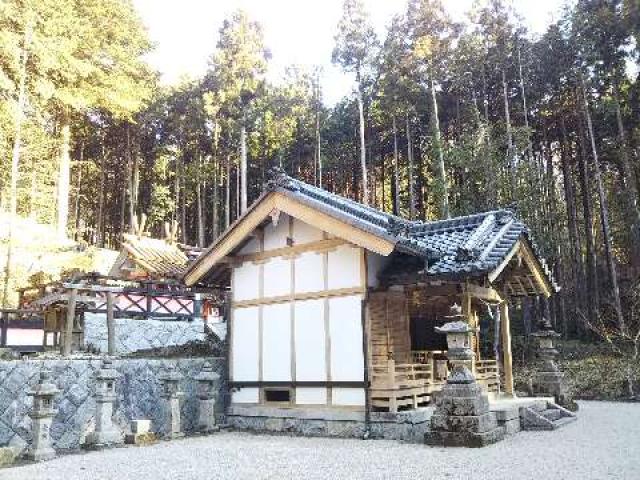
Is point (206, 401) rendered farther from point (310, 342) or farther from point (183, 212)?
point (183, 212)

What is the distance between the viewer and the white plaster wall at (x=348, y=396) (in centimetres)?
1025

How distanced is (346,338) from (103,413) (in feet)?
15.4

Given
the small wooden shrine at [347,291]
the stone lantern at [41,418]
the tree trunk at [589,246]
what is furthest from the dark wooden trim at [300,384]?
the tree trunk at [589,246]

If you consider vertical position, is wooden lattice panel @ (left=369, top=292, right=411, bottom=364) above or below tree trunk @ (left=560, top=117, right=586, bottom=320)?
below

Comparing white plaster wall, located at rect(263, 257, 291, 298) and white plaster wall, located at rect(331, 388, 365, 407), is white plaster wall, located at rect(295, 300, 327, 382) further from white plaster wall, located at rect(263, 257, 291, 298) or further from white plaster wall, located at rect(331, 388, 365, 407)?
white plaster wall, located at rect(263, 257, 291, 298)

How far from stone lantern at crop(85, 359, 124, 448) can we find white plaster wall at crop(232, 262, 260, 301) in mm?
3793

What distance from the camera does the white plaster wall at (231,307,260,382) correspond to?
476 inches

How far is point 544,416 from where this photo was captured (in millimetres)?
10750

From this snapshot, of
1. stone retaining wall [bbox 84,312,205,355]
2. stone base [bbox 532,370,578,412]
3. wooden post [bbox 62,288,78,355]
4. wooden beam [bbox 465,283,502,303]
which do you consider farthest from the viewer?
stone retaining wall [bbox 84,312,205,355]

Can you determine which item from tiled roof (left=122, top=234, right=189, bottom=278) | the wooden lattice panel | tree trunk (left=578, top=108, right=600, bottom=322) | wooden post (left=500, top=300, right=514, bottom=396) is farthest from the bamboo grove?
the wooden lattice panel

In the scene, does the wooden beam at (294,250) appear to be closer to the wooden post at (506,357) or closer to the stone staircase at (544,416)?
the wooden post at (506,357)

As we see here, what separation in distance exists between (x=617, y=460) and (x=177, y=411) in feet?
25.6

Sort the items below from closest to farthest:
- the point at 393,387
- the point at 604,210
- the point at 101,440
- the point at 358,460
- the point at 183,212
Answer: the point at 358,460
the point at 101,440
the point at 393,387
the point at 604,210
the point at 183,212

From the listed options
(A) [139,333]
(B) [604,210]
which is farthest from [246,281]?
(B) [604,210]
